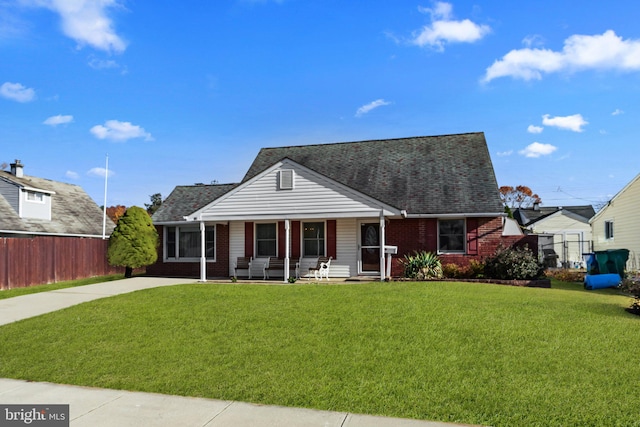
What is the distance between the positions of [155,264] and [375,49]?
550 inches

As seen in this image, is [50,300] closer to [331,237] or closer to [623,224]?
[331,237]

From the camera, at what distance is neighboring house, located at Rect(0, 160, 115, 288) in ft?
59.1

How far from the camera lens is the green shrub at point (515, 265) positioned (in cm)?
1473

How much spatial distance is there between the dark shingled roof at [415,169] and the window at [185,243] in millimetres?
3380

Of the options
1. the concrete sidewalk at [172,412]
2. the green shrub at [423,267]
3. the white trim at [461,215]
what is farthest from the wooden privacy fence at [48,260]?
the white trim at [461,215]

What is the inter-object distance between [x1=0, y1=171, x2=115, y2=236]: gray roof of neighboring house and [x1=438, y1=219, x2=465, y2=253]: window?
22793 mm

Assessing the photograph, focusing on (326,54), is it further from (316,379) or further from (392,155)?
(316,379)

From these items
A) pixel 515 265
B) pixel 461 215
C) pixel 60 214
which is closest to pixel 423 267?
pixel 461 215

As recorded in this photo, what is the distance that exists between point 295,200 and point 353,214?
2.36m

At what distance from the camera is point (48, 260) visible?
19188 millimetres

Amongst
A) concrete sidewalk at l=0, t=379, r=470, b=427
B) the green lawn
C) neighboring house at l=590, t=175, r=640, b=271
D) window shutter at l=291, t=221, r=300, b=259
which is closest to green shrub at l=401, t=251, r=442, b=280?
window shutter at l=291, t=221, r=300, b=259

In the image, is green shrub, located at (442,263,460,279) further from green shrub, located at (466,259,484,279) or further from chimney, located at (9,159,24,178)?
chimney, located at (9,159,24,178)

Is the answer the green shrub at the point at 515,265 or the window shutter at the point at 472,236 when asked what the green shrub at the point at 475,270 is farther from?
the window shutter at the point at 472,236

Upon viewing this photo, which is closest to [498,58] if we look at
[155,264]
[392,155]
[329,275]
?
[392,155]
